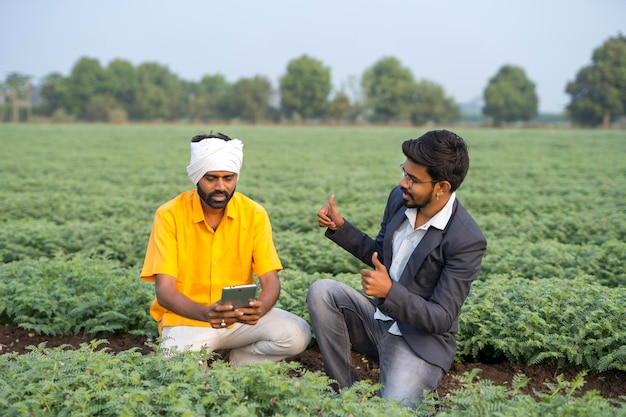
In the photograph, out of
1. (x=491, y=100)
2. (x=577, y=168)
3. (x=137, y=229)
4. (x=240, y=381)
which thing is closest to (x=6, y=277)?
(x=137, y=229)

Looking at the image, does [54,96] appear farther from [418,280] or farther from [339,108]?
[418,280]

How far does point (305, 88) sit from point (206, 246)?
102930 mm

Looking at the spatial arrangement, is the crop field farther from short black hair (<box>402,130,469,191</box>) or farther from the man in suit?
short black hair (<box>402,130,469,191</box>)

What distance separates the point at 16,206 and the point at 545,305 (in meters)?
9.22

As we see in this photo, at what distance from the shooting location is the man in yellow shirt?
13.5ft

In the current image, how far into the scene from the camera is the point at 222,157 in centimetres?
407

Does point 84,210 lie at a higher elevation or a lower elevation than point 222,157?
lower

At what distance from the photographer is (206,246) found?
14.0ft

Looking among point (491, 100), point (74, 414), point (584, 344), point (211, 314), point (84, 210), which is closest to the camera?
point (74, 414)

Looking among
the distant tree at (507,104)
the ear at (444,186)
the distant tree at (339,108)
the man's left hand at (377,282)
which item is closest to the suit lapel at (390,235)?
the ear at (444,186)

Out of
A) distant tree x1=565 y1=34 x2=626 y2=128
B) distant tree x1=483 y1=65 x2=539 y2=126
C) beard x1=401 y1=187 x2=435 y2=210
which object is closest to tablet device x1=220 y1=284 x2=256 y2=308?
beard x1=401 y1=187 x2=435 y2=210

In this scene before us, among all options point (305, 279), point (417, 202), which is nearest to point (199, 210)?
point (417, 202)

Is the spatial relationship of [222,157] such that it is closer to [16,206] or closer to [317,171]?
[16,206]

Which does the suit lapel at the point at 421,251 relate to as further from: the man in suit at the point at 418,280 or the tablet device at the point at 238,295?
the tablet device at the point at 238,295
